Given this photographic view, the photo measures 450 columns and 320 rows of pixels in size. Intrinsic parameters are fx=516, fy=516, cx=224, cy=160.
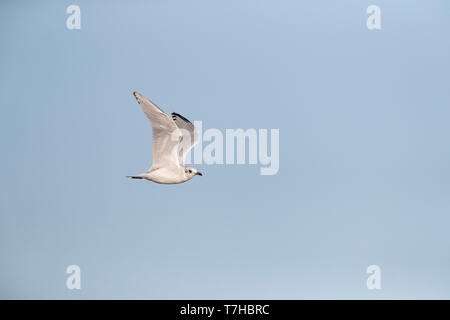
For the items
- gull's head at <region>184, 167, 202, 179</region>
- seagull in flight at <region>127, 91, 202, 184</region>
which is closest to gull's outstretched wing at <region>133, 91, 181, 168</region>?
seagull in flight at <region>127, 91, 202, 184</region>

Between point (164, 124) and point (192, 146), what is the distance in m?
0.46

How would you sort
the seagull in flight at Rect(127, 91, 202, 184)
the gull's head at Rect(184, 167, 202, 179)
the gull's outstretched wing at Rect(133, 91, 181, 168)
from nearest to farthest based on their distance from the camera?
the gull's outstretched wing at Rect(133, 91, 181, 168) → the seagull in flight at Rect(127, 91, 202, 184) → the gull's head at Rect(184, 167, 202, 179)

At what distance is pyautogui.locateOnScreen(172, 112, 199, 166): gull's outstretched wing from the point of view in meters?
4.51

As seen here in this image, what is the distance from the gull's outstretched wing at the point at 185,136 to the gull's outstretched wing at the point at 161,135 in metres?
0.12

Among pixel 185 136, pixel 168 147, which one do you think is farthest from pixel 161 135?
pixel 185 136

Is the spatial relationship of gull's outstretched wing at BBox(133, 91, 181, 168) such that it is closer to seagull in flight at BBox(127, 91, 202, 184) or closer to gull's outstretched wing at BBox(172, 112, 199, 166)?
seagull in flight at BBox(127, 91, 202, 184)

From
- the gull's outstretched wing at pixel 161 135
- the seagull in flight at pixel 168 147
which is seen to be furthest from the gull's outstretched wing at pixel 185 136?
the gull's outstretched wing at pixel 161 135

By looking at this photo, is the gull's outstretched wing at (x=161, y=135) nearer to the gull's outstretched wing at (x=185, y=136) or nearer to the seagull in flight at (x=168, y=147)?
the seagull in flight at (x=168, y=147)

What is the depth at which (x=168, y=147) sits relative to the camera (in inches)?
171

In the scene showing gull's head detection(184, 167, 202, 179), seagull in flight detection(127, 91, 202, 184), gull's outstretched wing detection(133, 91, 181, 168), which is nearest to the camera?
gull's outstretched wing detection(133, 91, 181, 168)
